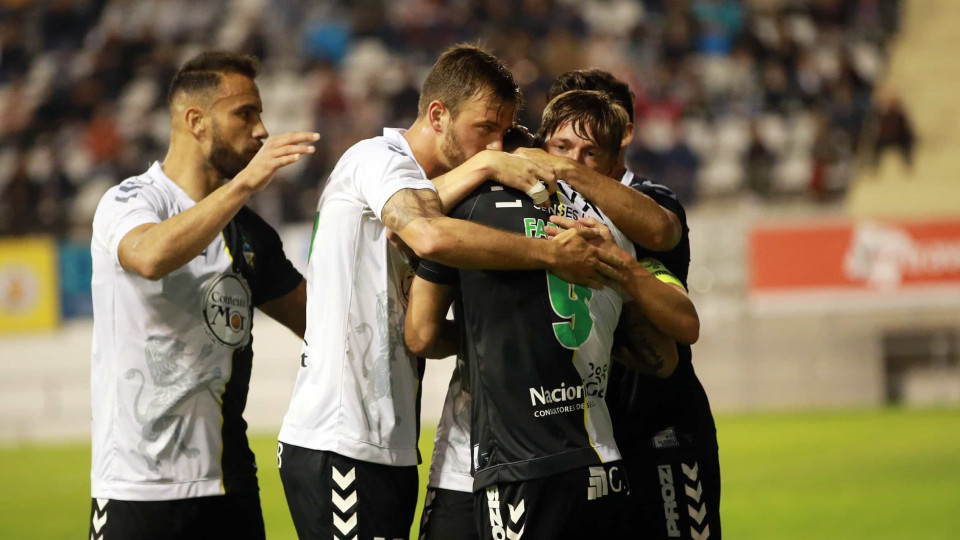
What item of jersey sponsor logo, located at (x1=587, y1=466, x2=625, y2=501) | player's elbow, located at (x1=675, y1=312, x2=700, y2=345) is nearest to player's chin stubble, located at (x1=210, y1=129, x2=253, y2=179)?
player's elbow, located at (x1=675, y1=312, x2=700, y2=345)

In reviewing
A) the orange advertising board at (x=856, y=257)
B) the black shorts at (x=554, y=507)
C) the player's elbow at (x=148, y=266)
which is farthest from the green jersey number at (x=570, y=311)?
the orange advertising board at (x=856, y=257)

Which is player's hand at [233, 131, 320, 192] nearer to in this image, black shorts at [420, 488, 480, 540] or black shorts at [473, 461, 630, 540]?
black shorts at [420, 488, 480, 540]

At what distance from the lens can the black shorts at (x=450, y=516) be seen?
379cm

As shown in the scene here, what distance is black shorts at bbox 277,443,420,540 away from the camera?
3629 millimetres

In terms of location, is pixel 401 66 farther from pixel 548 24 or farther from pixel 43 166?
pixel 43 166

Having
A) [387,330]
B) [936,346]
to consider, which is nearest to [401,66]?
[936,346]

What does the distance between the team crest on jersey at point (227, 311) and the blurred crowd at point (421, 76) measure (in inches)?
429

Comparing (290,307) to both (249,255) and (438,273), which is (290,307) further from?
(438,273)

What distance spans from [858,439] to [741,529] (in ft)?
14.1

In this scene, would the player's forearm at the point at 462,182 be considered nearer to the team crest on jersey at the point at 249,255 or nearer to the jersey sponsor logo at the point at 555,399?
the jersey sponsor logo at the point at 555,399

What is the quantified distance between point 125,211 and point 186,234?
43 cm

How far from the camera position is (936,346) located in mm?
14844

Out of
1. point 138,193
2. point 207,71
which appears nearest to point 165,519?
point 138,193

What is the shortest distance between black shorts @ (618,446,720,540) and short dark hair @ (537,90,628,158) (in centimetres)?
116
